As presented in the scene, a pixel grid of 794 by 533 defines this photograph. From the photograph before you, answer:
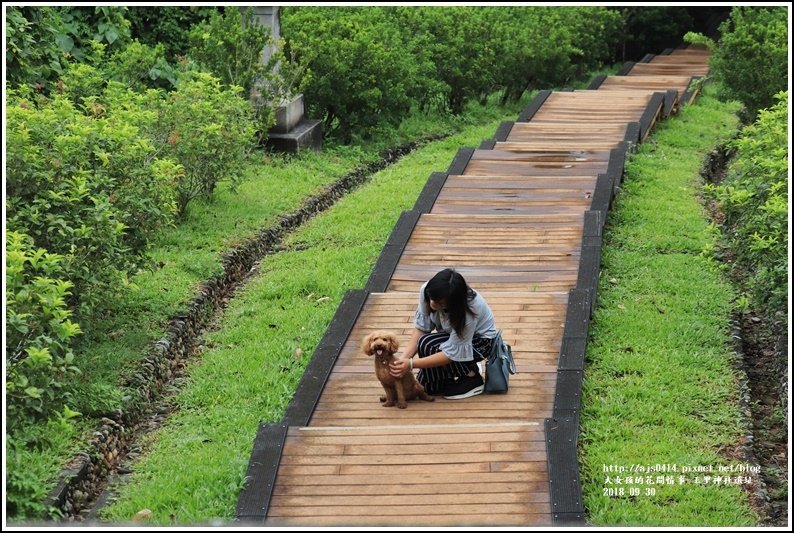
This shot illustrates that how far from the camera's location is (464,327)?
6.66 metres

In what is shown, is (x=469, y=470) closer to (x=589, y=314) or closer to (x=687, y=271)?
(x=589, y=314)

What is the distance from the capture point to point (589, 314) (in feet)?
26.3

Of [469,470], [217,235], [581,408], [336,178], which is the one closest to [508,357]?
[581,408]

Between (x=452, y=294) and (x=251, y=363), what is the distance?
201cm

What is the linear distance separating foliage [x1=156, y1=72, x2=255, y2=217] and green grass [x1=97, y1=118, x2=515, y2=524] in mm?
1033

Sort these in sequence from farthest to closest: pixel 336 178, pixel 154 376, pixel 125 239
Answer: pixel 336 178 < pixel 125 239 < pixel 154 376

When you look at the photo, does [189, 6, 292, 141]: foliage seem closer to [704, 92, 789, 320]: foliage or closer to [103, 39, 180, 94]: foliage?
[103, 39, 180, 94]: foliage

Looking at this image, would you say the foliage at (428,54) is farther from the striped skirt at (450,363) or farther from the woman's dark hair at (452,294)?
the woman's dark hair at (452,294)

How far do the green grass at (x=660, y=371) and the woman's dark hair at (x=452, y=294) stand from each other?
100cm

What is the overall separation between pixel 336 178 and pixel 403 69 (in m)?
2.82

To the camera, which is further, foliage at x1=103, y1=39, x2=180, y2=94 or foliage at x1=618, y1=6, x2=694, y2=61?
foliage at x1=618, y1=6, x2=694, y2=61

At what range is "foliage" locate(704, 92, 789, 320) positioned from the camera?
24.0ft

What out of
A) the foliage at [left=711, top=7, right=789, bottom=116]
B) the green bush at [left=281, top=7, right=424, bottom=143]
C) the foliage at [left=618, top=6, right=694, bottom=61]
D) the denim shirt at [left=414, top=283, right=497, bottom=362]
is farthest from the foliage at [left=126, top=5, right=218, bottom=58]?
the foliage at [left=618, top=6, right=694, bottom=61]

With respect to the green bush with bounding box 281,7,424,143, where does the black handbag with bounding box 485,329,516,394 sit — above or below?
above
